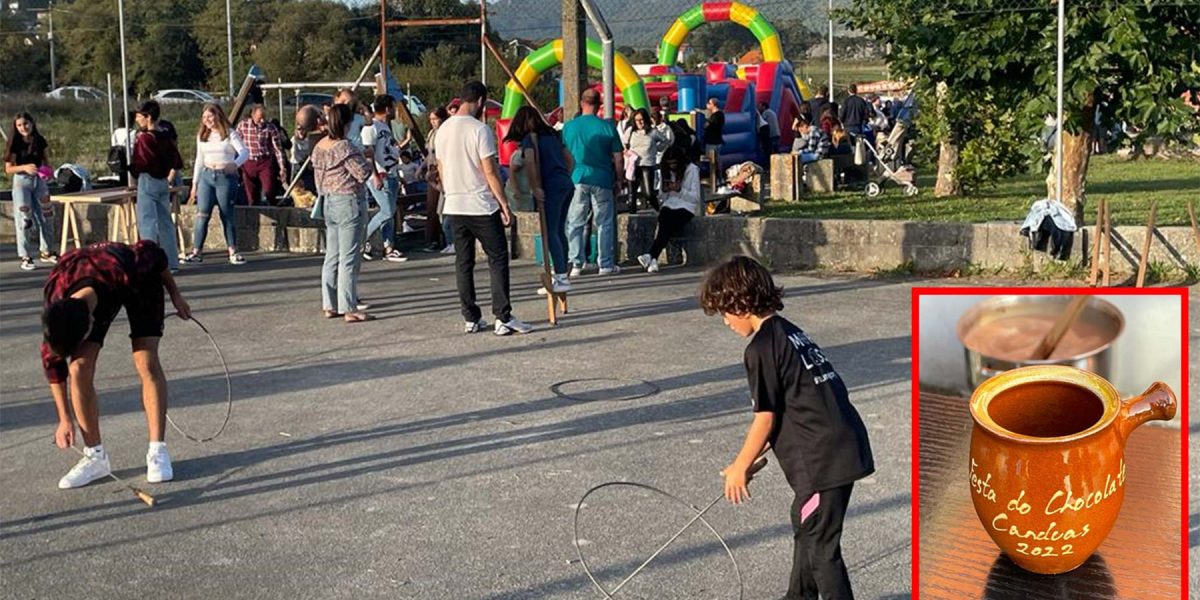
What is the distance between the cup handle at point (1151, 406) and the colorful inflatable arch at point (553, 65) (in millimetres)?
20686

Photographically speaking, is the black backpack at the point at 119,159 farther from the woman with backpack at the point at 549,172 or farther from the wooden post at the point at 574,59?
the woman with backpack at the point at 549,172

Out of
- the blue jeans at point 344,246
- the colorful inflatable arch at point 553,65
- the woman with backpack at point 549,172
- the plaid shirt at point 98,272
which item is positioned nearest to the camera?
the plaid shirt at point 98,272

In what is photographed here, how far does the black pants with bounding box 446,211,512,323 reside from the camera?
32.9 ft

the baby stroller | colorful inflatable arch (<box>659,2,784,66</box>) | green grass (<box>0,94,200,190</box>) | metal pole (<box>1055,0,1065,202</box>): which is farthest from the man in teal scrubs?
colorful inflatable arch (<box>659,2,784,66</box>)

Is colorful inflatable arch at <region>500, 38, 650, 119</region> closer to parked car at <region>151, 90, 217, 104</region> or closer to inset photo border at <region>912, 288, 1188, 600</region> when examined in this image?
inset photo border at <region>912, 288, 1188, 600</region>

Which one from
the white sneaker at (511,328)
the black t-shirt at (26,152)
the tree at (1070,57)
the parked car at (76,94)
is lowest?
the white sneaker at (511,328)

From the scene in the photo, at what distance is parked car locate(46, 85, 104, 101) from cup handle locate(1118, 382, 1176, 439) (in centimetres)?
4545

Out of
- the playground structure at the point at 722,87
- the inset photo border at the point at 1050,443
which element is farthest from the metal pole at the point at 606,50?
the inset photo border at the point at 1050,443

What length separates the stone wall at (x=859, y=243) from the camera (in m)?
11.7

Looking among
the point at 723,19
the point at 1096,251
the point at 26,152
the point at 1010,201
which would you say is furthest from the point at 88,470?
the point at 723,19

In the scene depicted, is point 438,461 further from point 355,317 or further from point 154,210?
point 154,210

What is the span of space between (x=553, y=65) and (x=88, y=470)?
21.6 metres

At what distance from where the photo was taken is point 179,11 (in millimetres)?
53938

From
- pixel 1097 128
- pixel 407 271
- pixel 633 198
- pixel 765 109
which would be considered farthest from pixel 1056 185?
pixel 765 109
